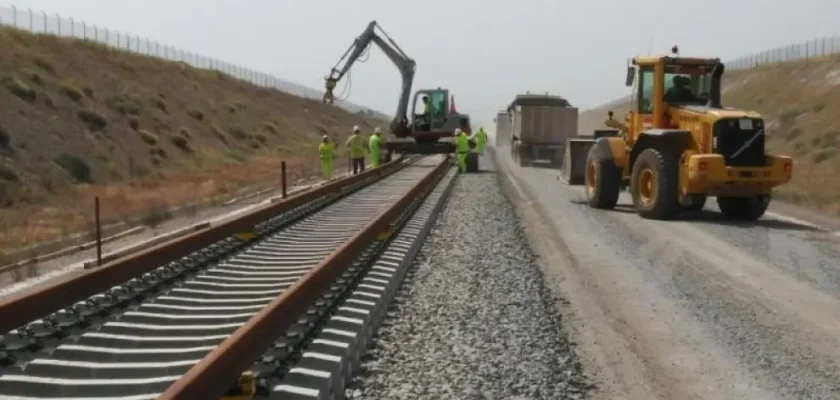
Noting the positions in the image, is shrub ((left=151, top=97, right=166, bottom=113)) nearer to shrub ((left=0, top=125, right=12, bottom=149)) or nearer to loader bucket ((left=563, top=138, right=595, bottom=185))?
shrub ((left=0, top=125, right=12, bottom=149))

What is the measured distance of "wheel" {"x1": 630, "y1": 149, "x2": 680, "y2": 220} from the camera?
1551cm

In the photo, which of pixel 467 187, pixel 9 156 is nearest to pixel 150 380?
pixel 467 187

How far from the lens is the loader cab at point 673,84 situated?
16.3m

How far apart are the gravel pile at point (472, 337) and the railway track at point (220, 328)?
245mm

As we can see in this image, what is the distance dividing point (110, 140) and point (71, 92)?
337 cm

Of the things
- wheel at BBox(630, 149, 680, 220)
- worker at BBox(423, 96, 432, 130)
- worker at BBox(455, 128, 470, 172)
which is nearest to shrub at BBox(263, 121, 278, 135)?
worker at BBox(423, 96, 432, 130)

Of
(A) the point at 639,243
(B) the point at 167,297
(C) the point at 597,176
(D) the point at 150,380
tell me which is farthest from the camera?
(C) the point at 597,176

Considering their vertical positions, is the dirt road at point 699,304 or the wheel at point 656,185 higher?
the wheel at point 656,185

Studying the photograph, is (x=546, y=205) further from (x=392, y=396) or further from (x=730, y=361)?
(x=392, y=396)

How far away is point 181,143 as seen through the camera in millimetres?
36938

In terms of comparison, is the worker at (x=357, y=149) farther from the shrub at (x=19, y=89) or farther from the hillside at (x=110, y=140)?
the shrub at (x=19, y=89)

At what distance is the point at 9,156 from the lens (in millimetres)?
23250

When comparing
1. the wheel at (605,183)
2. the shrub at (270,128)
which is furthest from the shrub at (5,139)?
the shrub at (270,128)

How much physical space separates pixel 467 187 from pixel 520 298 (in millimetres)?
13842
